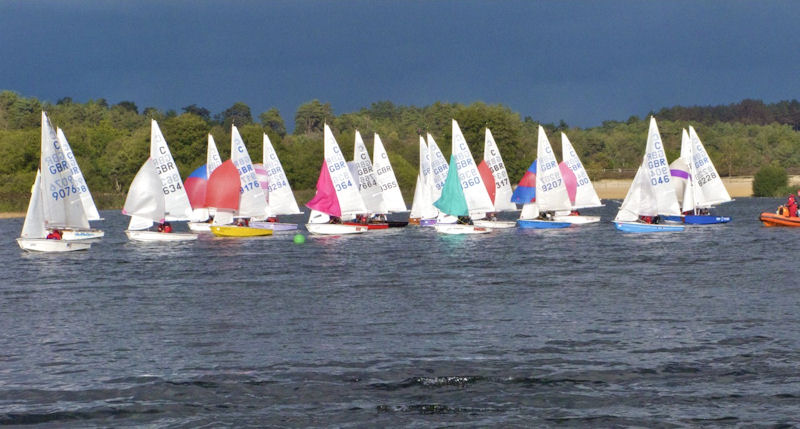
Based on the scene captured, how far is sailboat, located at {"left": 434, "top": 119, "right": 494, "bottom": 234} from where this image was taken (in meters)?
75.2

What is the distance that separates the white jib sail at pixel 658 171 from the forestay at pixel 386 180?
20.2m

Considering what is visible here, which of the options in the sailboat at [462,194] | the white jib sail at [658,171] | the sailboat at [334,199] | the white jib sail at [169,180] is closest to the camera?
the sailboat at [462,194]

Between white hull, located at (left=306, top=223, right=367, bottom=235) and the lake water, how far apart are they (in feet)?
58.3

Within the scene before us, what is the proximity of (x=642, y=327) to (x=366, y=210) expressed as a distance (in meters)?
49.0

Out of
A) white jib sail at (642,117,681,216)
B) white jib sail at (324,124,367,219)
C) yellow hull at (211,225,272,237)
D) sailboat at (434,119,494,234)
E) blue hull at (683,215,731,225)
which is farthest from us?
blue hull at (683,215,731,225)

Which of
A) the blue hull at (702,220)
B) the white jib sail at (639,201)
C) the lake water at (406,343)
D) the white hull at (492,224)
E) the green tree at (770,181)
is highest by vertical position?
the green tree at (770,181)

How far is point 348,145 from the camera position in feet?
595

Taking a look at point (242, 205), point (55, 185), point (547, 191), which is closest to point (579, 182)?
point (547, 191)

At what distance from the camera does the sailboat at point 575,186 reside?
90.4 metres

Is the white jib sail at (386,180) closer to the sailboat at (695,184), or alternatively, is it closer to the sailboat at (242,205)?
the sailboat at (242,205)

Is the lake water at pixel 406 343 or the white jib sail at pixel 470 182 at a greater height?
the white jib sail at pixel 470 182

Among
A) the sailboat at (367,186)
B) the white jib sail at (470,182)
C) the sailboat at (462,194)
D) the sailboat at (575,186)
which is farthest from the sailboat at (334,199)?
the sailboat at (575,186)

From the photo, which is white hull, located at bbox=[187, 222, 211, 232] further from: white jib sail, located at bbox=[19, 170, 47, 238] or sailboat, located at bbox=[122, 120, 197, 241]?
white jib sail, located at bbox=[19, 170, 47, 238]

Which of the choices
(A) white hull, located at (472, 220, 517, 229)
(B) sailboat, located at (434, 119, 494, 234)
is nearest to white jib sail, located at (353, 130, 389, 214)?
(B) sailboat, located at (434, 119, 494, 234)
